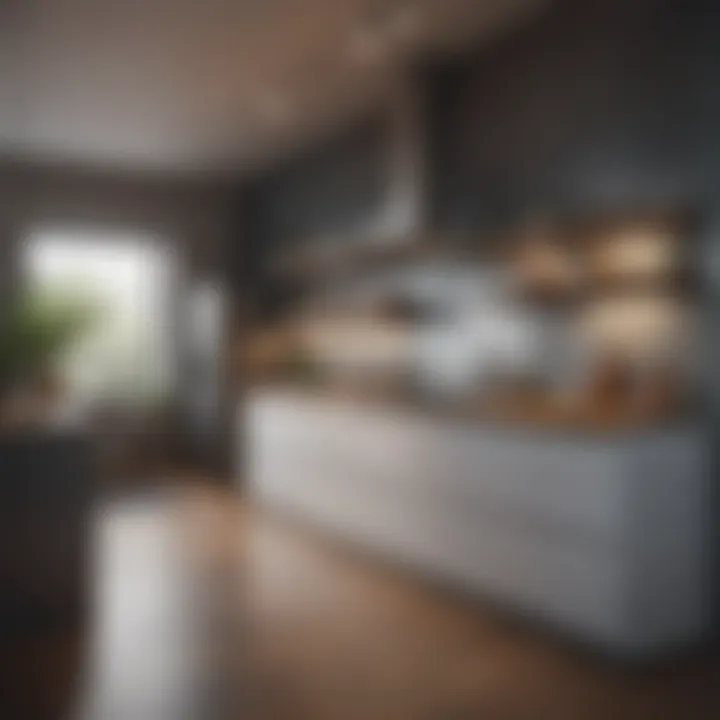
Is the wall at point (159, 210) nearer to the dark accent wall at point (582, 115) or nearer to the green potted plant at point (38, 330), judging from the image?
the dark accent wall at point (582, 115)

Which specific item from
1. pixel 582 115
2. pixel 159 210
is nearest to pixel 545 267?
pixel 582 115

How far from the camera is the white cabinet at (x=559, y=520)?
236 cm

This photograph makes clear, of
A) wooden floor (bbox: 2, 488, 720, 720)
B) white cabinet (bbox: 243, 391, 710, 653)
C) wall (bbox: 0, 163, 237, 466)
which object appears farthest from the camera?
wall (bbox: 0, 163, 237, 466)

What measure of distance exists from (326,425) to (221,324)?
2108mm

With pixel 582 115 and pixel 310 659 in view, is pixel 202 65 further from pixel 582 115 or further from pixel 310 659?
pixel 310 659

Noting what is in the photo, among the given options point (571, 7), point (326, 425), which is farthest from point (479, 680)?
point (571, 7)

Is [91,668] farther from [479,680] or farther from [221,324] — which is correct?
[221,324]

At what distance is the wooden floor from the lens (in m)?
2.06

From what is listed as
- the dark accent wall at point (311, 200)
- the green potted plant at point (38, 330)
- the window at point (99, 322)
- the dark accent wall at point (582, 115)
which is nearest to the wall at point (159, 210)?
the dark accent wall at point (311, 200)

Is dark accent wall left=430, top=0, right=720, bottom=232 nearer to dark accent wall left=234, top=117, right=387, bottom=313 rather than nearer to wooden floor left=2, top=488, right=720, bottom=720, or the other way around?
dark accent wall left=234, top=117, right=387, bottom=313

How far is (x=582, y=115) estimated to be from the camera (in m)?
3.09

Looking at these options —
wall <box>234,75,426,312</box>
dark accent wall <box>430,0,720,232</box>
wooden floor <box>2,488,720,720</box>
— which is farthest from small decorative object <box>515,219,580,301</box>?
wooden floor <box>2,488,720,720</box>

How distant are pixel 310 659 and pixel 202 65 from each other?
273cm

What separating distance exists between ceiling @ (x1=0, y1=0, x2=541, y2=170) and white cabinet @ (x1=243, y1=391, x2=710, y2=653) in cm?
163
